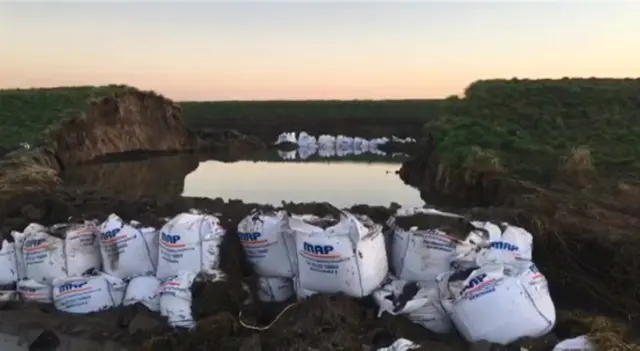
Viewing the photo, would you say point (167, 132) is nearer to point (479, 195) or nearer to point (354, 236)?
point (479, 195)

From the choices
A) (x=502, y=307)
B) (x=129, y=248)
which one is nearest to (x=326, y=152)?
(x=129, y=248)

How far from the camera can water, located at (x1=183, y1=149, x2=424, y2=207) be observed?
35.0 feet

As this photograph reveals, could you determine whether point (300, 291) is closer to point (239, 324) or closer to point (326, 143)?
point (239, 324)

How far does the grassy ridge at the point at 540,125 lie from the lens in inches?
429

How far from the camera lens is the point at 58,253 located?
475cm

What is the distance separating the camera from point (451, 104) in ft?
62.3

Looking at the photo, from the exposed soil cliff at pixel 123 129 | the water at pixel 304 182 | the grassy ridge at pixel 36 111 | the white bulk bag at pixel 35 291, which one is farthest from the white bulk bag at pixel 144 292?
the exposed soil cliff at pixel 123 129

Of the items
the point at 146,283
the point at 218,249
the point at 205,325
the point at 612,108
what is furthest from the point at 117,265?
the point at 612,108

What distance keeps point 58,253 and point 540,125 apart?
479 inches

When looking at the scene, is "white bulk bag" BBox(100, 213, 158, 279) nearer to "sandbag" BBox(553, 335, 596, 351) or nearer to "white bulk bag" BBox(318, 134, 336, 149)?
"sandbag" BBox(553, 335, 596, 351)

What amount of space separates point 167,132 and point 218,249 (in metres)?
21.7

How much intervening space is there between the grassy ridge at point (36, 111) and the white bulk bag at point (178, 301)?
41.9ft


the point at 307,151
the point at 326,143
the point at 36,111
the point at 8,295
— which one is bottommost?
the point at 307,151

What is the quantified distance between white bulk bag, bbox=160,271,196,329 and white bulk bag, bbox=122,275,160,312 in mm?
145
